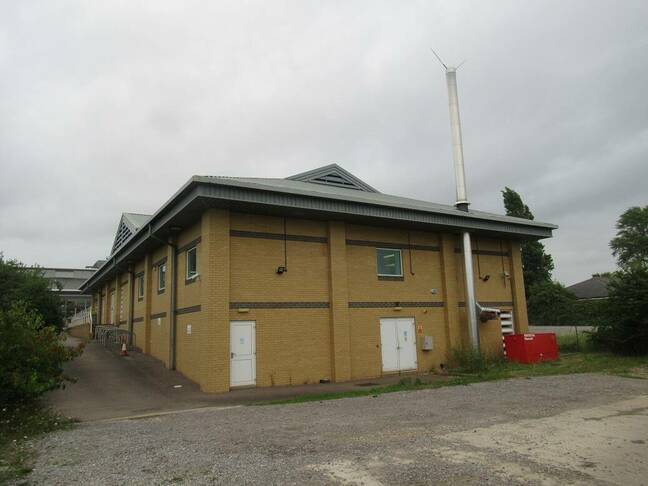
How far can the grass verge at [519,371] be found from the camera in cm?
1388

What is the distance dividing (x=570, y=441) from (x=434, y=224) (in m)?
12.5

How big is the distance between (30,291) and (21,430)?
68.5ft

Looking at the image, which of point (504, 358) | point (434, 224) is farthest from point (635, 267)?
point (434, 224)

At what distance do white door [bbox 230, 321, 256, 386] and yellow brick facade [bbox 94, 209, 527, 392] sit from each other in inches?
7.5

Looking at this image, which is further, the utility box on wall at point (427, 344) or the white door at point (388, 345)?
the utility box on wall at point (427, 344)

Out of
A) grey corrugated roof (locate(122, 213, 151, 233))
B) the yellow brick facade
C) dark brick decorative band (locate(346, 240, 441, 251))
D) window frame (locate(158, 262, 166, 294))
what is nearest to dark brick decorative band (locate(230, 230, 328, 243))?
the yellow brick facade

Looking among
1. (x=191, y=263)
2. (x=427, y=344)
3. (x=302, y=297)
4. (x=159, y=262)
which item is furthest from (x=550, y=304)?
A: (x=191, y=263)

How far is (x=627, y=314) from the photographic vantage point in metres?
20.4

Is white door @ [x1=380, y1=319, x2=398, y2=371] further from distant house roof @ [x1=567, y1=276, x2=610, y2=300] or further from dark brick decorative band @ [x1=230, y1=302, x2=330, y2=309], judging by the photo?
distant house roof @ [x1=567, y1=276, x2=610, y2=300]

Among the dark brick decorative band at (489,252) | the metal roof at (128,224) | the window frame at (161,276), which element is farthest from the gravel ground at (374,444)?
the metal roof at (128,224)

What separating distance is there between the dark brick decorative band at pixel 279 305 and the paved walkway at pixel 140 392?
97.3 inches

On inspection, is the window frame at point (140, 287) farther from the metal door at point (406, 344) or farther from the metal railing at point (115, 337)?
the metal door at point (406, 344)

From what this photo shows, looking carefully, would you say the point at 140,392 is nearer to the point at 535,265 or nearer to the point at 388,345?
the point at 388,345

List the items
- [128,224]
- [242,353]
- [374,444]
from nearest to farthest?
[374,444] → [242,353] → [128,224]
